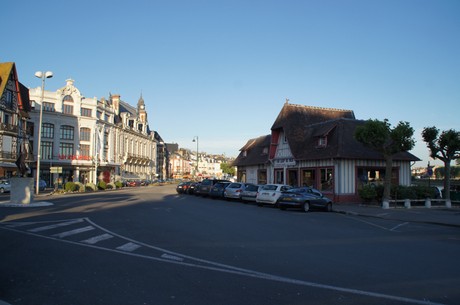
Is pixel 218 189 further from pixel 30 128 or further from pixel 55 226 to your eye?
pixel 30 128

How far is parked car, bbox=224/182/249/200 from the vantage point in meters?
31.3

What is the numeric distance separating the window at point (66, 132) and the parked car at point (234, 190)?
43.0m

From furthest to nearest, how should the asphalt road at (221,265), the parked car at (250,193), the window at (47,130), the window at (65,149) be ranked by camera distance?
the window at (65,149), the window at (47,130), the parked car at (250,193), the asphalt road at (221,265)

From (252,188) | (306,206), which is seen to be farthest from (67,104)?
Result: (306,206)

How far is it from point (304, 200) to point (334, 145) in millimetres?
9479

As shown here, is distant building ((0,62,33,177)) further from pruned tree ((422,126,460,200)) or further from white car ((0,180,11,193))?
pruned tree ((422,126,460,200))

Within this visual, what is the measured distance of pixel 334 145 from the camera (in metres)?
30.8

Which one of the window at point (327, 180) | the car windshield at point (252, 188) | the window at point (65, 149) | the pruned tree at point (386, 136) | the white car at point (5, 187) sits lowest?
the white car at point (5, 187)

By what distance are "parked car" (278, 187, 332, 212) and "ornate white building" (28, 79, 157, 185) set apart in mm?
42315

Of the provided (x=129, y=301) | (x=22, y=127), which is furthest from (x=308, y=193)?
(x=22, y=127)

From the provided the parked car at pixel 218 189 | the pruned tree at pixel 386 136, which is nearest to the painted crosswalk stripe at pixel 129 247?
the pruned tree at pixel 386 136

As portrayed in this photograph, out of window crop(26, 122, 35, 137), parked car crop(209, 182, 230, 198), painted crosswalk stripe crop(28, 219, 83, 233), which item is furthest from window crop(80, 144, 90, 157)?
painted crosswalk stripe crop(28, 219, 83, 233)

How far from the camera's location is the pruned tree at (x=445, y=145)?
27.3 metres

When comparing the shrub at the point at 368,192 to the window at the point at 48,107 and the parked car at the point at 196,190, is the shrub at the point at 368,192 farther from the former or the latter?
the window at the point at 48,107
